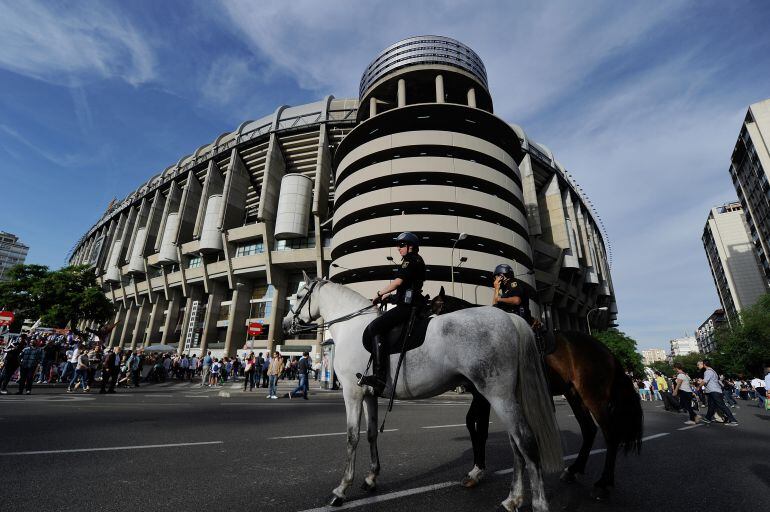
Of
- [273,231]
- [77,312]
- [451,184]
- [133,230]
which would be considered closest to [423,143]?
[451,184]

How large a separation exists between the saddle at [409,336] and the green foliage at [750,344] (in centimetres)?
6631

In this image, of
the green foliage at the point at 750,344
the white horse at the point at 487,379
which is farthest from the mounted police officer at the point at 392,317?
the green foliage at the point at 750,344

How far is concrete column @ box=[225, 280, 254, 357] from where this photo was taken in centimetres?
4294

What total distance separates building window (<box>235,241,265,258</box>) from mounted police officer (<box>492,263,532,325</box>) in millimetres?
44670

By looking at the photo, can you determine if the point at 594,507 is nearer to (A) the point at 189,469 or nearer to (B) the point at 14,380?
(A) the point at 189,469

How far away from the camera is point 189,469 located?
4059mm

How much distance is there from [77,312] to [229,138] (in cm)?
3126

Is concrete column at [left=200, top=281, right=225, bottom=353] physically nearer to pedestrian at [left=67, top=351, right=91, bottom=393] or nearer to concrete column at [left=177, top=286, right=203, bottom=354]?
concrete column at [left=177, top=286, right=203, bottom=354]

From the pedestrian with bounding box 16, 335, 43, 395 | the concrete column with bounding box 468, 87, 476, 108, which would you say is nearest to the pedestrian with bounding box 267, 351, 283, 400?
the pedestrian with bounding box 16, 335, 43, 395

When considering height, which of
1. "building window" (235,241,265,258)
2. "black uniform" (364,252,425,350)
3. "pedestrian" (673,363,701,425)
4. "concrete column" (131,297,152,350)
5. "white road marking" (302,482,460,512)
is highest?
"building window" (235,241,265,258)

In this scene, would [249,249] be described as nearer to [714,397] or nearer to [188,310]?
[188,310]

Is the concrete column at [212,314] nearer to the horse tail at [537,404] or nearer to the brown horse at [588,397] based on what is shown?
the brown horse at [588,397]

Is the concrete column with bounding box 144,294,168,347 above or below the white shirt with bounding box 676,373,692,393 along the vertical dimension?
above

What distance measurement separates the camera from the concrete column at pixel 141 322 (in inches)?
2165
